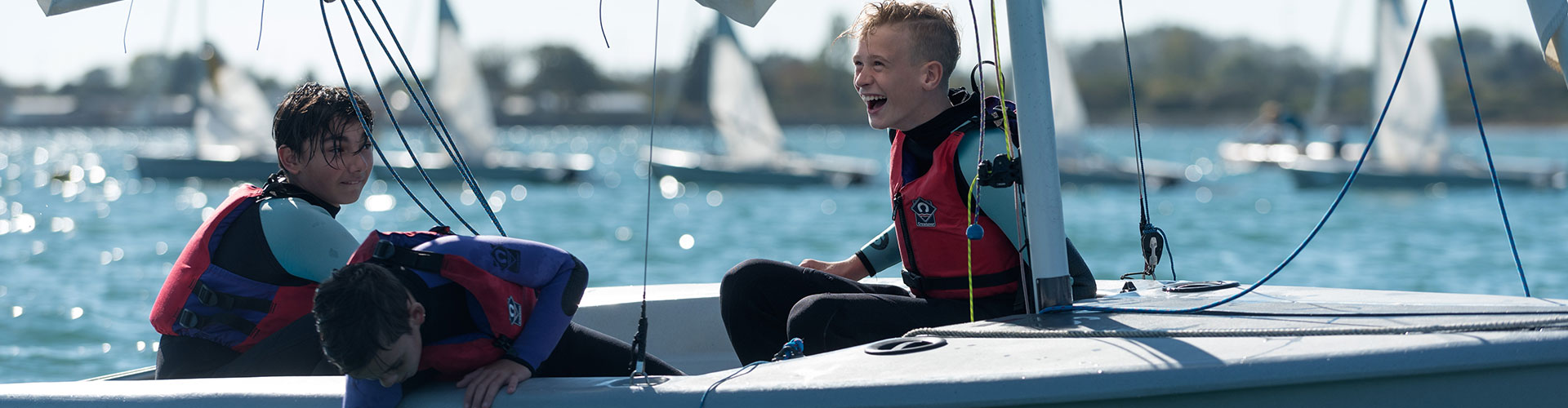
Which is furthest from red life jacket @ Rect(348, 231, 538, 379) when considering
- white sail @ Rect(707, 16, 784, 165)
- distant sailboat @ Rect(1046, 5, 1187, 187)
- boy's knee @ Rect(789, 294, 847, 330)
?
white sail @ Rect(707, 16, 784, 165)

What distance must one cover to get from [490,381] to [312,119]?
0.54 metres

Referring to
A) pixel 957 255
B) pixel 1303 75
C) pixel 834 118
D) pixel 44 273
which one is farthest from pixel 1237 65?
pixel 957 255

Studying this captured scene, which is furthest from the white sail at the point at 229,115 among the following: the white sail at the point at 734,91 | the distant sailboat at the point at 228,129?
the white sail at the point at 734,91

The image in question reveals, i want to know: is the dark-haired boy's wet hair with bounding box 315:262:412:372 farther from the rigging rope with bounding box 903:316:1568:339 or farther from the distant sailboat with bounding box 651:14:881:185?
the distant sailboat with bounding box 651:14:881:185

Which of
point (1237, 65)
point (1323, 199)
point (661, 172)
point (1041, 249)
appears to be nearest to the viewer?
point (1041, 249)

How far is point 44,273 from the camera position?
37.2 feet

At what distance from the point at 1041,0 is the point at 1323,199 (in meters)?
19.9

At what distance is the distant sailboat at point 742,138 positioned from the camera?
871 inches

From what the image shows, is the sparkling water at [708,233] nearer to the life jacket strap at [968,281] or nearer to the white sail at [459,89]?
the life jacket strap at [968,281]

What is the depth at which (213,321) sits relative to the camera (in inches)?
88.1

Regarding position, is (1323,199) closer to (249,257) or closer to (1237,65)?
(249,257)

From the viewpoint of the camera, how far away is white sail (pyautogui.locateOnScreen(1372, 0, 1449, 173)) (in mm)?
18438

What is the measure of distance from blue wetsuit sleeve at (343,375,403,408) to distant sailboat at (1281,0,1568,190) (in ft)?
59.6

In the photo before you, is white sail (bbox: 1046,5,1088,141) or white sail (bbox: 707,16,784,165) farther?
white sail (bbox: 707,16,784,165)
